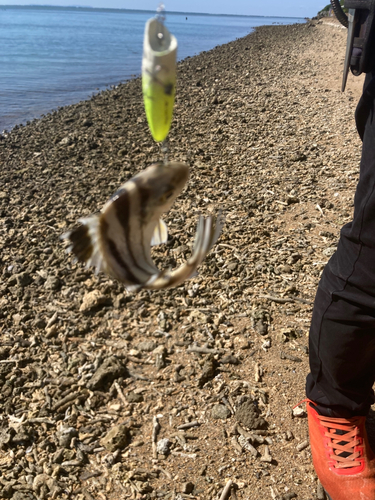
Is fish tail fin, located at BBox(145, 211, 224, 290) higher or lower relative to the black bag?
lower

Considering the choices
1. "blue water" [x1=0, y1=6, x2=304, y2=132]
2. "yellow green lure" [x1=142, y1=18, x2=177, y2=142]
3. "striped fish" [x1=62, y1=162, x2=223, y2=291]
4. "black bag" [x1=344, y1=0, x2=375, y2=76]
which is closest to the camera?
"yellow green lure" [x1=142, y1=18, x2=177, y2=142]

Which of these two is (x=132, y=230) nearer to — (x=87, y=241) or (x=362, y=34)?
(x=87, y=241)

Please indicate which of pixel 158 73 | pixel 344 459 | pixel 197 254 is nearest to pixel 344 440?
pixel 344 459

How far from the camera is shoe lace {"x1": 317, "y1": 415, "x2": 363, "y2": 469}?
9.66ft

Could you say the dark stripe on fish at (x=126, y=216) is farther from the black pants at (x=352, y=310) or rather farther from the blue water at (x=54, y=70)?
the blue water at (x=54, y=70)

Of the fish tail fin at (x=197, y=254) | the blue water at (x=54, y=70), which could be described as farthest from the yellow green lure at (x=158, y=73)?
the blue water at (x=54, y=70)

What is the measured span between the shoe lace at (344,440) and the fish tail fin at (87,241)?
248 centimetres

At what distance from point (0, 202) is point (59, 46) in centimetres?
3165

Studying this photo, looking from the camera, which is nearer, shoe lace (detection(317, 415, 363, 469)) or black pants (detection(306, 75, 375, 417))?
black pants (detection(306, 75, 375, 417))

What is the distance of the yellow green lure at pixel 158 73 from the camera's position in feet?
3.54

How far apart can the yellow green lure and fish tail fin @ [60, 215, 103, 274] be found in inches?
13.4

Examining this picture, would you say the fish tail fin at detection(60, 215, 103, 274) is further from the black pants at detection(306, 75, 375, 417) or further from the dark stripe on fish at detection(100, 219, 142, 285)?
the black pants at detection(306, 75, 375, 417)

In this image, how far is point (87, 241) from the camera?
1.28 metres

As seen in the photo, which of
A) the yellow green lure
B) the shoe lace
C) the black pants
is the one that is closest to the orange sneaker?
the shoe lace
